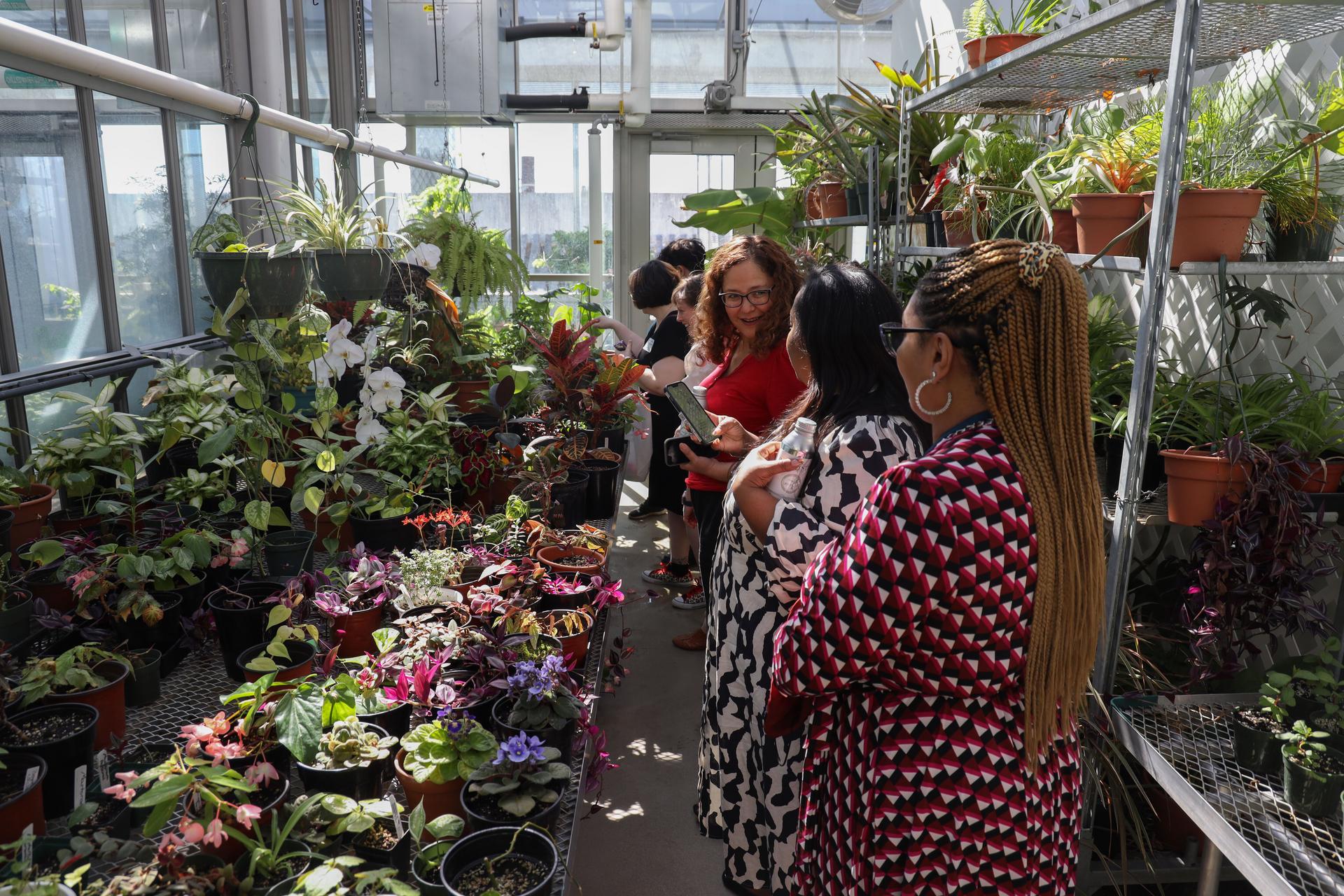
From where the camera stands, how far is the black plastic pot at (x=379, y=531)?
230cm

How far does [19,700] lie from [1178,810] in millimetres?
2450

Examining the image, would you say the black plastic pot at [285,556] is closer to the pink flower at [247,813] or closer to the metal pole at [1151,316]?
the pink flower at [247,813]

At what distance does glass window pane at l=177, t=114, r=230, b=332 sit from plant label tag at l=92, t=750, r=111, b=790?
8.76 feet

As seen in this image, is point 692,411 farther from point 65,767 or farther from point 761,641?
point 65,767

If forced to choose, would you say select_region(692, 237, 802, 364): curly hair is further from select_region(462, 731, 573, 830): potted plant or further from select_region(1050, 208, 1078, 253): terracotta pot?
select_region(462, 731, 573, 830): potted plant

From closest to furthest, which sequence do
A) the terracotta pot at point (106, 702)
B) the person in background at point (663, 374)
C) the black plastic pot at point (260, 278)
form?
the terracotta pot at point (106, 702), the black plastic pot at point (260, 278), the person in background at point (663, 374)

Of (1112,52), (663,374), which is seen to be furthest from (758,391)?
(663,374)

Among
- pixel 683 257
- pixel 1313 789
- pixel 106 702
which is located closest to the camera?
pixel 106 702

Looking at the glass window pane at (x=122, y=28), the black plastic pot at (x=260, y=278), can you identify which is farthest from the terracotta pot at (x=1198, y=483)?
the glass window pane at (x=122, y=28)

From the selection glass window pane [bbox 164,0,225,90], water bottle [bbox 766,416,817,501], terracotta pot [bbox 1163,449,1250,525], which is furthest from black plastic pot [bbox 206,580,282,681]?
glass window pane [bbox 164,0,225,90]

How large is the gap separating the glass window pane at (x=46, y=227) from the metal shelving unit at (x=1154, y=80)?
2.79 metres

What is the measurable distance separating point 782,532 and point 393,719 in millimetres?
740

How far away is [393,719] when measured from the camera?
151cm

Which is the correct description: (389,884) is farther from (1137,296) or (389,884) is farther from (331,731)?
(1137,296)
